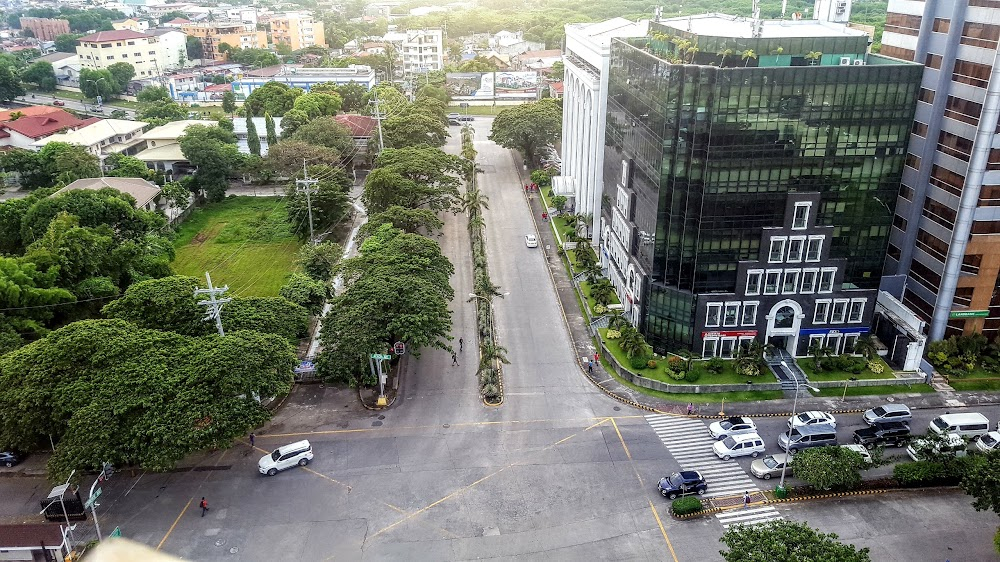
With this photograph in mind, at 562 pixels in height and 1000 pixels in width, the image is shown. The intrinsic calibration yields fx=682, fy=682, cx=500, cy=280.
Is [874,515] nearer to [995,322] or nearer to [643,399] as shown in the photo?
[643,399]

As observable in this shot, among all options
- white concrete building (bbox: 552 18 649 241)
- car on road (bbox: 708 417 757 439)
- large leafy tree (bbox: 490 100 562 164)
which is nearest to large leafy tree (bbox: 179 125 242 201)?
large leafy tree (bbox: 490 100 562 164)

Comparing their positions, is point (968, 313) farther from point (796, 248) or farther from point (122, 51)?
point (122, 51)

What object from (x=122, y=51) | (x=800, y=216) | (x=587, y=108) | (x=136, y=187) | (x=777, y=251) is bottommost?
(x=136, y=187)

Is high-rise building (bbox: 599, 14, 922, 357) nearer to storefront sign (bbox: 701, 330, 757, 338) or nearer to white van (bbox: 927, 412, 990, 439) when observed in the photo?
storefront sign (bbox: 701, 330, 757, 338)

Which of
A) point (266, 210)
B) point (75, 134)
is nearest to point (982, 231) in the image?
point (266, 210)

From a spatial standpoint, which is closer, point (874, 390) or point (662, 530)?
point (662, 530)

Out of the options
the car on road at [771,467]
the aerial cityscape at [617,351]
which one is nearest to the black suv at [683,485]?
the aerial cityscape at [617,351]

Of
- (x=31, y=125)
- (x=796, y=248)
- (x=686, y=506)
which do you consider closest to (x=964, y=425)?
(x=796, y=248)
